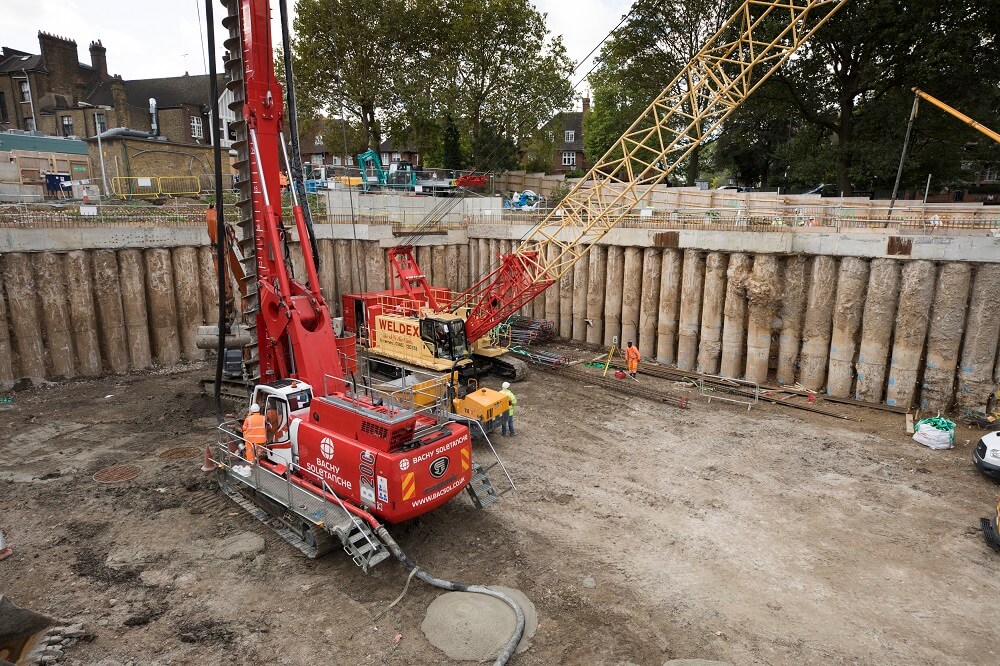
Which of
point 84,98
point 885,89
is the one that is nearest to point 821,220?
point 885,89

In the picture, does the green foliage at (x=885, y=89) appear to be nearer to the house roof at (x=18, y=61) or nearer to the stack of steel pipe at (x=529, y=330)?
the stack of steel pipe at (x=529, y=330)

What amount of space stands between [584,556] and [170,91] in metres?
48.4

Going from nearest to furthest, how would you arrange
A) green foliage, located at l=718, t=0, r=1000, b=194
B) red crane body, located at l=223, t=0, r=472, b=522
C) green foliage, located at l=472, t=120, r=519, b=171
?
1. red crane body, located at l=223, t=0, r=472, b=522
2. green foliage, located at l=718, t=0, r=1000, b=194
3. green foliage, located at l=472, t=120, r=519, b=171

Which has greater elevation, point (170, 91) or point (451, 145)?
point (170, 91)

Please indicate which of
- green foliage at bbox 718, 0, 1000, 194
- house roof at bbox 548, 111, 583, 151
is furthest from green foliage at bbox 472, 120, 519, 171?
house roof at bbox 548, 111, 583, 151

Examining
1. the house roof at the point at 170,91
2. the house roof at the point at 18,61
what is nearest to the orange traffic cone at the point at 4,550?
the house roof at the point at 170,91

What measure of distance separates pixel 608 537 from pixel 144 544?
7298mm

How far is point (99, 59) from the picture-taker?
1713 inches

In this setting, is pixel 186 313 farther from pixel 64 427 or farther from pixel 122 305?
pixel 64 427

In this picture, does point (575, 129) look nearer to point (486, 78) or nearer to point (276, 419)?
point (486, 78)

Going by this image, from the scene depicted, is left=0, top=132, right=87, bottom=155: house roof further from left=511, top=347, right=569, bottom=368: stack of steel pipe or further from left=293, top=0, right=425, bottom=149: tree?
left=511, top=347, right=569, bottom=368: stack of steel pipe

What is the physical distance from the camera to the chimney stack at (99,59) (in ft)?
142

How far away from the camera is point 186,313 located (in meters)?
18.5

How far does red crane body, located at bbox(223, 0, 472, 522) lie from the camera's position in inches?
317
